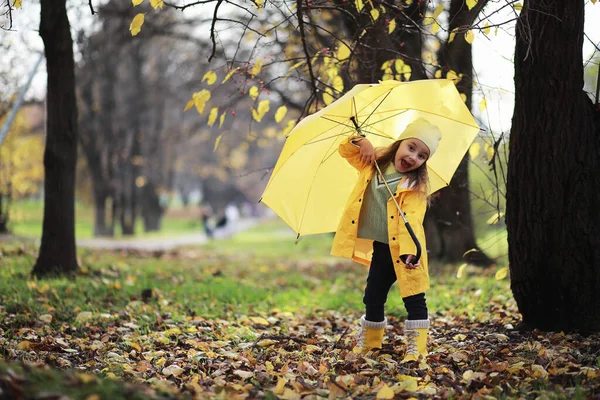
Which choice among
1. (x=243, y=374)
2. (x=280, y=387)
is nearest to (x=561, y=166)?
(x=280, y=387)

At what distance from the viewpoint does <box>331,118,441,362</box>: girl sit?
3.94 meters

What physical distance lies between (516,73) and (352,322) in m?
2.74

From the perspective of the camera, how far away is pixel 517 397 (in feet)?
10.2

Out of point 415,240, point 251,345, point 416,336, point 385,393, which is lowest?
point 251,345

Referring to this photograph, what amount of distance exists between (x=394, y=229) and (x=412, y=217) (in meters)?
0.15

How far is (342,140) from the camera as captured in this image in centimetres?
440

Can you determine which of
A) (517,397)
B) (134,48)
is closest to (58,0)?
(517,397)

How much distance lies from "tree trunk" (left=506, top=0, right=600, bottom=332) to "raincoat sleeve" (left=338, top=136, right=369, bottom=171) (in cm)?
128

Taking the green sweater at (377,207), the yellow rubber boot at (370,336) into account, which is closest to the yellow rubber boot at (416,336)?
the yellow rubber boot at (370,336)

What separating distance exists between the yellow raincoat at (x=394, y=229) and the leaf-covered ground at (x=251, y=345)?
59 centimetres

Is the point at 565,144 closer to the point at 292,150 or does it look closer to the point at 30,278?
the point at 292,150

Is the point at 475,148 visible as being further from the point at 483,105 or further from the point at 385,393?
the point at 385,393

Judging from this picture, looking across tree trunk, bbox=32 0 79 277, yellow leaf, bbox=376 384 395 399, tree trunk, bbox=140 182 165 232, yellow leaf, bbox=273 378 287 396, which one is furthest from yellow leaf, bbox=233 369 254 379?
tree trunk, bbox=140 182 165 232

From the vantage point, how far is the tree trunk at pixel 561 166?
4.18m
